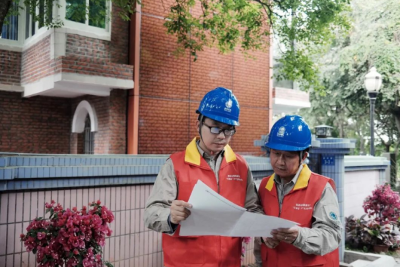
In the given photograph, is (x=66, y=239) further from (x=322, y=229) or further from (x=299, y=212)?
(x=322, y=229)

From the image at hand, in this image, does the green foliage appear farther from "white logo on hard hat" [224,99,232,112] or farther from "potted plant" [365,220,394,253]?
"white logo on hard hat" [224,99,232,112]

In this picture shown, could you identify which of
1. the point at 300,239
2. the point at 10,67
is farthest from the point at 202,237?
the point at 10,67

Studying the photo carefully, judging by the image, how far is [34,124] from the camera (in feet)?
36.0

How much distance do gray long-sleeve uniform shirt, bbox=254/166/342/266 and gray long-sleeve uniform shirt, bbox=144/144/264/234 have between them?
7.8 inches

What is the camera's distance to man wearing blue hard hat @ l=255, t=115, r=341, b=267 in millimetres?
2156

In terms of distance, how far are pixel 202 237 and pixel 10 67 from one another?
991cm

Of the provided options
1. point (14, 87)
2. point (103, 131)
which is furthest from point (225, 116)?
point (14, 87)

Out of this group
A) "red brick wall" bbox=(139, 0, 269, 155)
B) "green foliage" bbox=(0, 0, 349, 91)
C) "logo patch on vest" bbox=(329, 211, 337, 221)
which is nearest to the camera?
"logo patch on vest" bbox=(329, 211, 337, 221)

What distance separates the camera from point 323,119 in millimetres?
21516

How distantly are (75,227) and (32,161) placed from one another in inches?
34.9

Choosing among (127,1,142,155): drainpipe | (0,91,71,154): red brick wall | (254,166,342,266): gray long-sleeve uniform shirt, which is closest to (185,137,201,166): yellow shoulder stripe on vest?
(254,166,342,266): gray long-sleeve uniform shirt

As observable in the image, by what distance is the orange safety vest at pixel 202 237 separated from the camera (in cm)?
223

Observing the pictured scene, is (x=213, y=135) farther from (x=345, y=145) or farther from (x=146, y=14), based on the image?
(x=146, y=14)

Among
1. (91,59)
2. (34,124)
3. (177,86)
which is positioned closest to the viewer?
(91,59)
